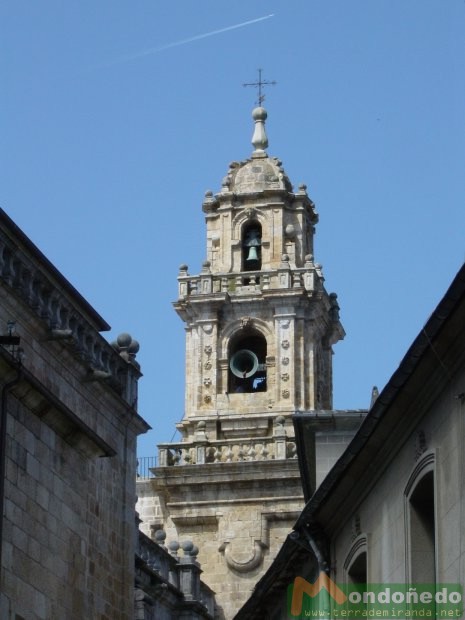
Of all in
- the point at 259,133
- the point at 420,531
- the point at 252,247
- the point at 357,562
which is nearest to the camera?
the point at 420,531

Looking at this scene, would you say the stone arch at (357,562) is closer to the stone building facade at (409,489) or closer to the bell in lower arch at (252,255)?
the stone building facade at (409,489)

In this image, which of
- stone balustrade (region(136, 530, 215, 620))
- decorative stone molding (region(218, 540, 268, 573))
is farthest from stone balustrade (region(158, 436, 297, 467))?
stone balustrade (region(136, 530, 215, 620))

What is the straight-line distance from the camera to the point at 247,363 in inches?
2122

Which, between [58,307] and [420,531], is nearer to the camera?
[420,531]

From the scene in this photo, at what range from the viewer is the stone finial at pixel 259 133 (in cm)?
5738

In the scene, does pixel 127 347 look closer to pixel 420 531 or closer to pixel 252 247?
pixel 420 531

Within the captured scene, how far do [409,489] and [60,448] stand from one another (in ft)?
20.6

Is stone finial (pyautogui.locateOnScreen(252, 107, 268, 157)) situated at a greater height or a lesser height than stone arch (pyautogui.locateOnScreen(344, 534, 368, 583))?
greater

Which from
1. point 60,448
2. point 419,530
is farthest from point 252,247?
point 419,530

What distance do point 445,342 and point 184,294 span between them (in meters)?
36.5

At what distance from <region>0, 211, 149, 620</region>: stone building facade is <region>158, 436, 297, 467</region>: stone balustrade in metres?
22.7

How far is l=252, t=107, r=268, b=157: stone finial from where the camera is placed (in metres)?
57.4

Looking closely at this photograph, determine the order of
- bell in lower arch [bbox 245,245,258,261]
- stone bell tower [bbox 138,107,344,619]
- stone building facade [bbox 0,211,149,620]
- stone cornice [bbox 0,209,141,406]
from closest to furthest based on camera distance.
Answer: stone building facade [bbox 0,211,149,620] < stone cornice [bbox 0,209,141,406] < stone bell tower [bbox 138,107,344,619] < bell in lower arch [bbox 245,245,258,261]

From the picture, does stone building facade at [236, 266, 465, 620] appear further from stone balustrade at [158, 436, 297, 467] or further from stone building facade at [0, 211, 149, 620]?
stone balustrade at [158, 436, 297, 467]
